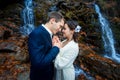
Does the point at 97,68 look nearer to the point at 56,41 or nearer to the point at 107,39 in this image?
the point at 107,39

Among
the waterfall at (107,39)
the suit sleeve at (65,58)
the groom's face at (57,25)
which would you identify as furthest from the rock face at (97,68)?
the groom's face at (57,25)

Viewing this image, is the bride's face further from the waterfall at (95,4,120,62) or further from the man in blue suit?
the waterfall at (95,4,120,62)

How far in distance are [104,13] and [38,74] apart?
11.5m

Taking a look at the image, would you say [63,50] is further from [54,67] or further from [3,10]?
[3,10]

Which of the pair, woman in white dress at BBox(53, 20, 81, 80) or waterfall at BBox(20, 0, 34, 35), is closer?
woman in white dress at BBox(53, 20, 81, 80)

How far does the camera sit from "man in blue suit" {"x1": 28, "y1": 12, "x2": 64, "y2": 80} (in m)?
2.87

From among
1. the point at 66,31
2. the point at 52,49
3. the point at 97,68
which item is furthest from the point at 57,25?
the point at 97,68

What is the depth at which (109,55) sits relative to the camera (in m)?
11.7

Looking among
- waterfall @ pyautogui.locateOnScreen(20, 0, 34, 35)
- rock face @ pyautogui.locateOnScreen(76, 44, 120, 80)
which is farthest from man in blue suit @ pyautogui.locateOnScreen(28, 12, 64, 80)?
waterfall @ pyautogui.locateOnScreen(20, 0, 34, 35)

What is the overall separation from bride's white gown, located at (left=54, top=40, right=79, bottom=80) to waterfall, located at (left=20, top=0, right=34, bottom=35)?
8680 mm

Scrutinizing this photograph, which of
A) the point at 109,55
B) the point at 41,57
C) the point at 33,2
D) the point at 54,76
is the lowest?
the point at 109,55

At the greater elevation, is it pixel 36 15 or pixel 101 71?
pixel 36 15

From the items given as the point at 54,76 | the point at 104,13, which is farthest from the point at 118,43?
the point at 54,76

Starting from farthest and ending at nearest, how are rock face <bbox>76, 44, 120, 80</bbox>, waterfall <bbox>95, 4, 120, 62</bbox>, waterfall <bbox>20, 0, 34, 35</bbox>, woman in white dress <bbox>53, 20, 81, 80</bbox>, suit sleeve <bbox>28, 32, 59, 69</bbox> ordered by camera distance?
waterfall <bbox>20, 0, 34, 35</bbox>, waterfall <bbox>95, 4, 120, 62</bbox>, rock face <bbox>76, 44, 120, 80</bbox>, woman in white dress <bbox>53, 20, 81, 80</bbox>, suit sleeve <bbox>28, 32, 59, 69</bbox>
